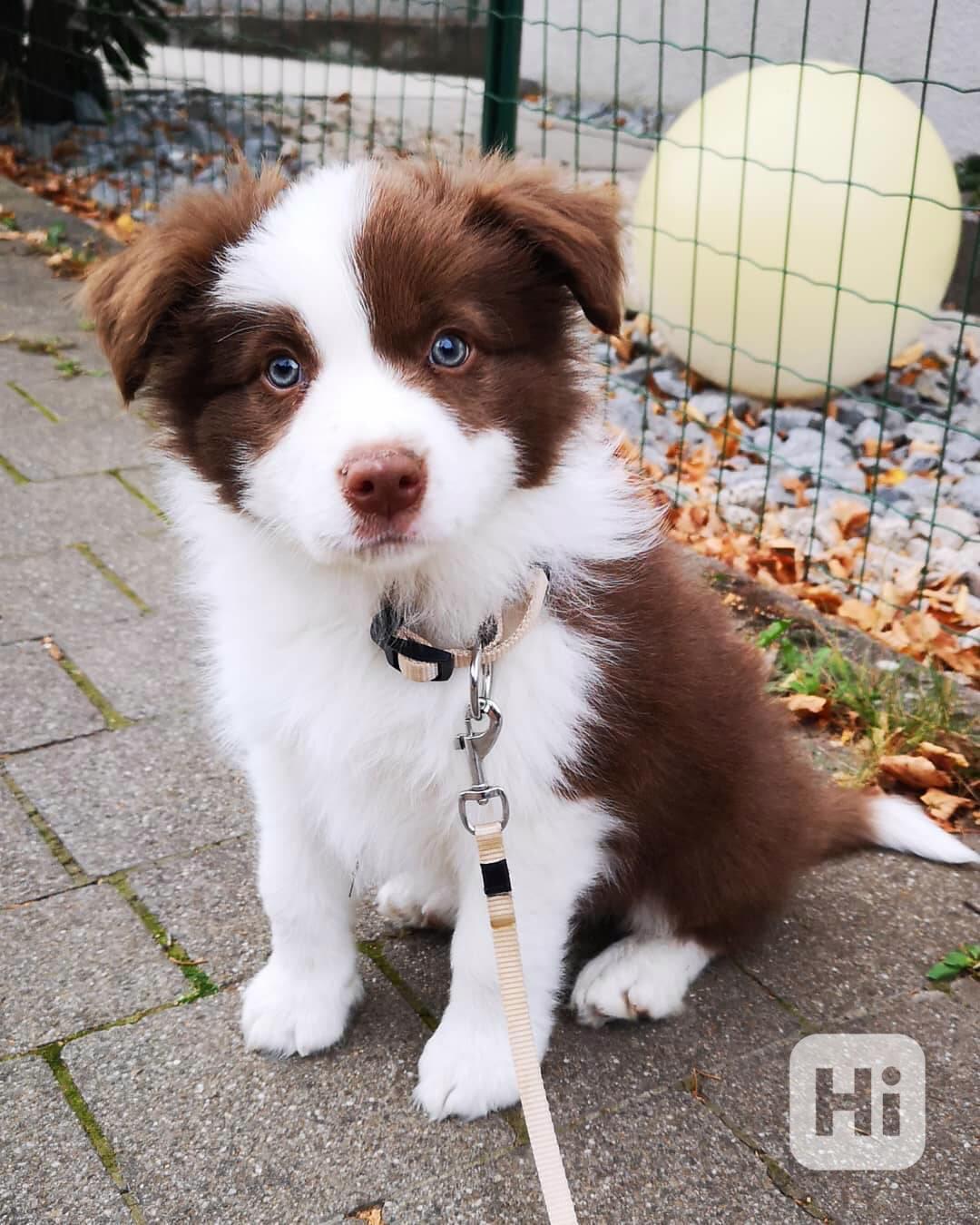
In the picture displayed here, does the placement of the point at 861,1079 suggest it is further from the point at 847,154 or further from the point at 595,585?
the point at 847,154

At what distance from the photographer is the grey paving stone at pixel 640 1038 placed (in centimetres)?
230

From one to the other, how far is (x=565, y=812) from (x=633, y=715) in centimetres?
21

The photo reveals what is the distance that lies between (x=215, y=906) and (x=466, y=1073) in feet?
2.47

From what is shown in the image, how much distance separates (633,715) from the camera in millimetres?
2223

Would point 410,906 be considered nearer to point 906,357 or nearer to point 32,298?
point 906,357

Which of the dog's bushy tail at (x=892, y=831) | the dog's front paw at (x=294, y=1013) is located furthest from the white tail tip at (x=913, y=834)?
the dog's front paw at (x=294, y=1013)

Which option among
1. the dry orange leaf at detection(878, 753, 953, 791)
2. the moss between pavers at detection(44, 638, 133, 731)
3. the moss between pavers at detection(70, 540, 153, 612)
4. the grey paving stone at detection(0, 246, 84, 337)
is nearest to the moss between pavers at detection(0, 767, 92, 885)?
the moss between pavers at detection(44, 638, 133, 731)

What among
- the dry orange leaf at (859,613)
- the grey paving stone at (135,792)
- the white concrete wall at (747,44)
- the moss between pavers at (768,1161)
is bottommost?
the moss between pavers at (768,1161)

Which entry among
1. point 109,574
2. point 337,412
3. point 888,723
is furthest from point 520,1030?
point 109,574

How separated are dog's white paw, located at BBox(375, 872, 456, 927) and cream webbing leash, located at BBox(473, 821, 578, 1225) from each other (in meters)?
0.56

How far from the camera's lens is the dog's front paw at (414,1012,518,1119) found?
2.21m

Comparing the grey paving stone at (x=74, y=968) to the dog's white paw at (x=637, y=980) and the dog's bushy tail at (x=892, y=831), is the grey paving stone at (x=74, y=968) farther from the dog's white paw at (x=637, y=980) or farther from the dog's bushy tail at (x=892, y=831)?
the dog's bushy tail at (x=892, y=831)

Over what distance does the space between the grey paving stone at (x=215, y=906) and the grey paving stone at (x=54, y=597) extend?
1157 mm

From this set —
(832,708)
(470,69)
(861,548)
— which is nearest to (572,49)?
(470,69)
